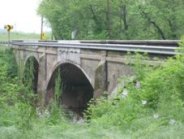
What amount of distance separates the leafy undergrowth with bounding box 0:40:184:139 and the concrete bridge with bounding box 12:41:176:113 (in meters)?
0.84

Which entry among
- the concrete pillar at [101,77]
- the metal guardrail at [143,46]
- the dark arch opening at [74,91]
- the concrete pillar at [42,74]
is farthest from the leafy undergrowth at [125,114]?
the concrete pillar at [42,74]

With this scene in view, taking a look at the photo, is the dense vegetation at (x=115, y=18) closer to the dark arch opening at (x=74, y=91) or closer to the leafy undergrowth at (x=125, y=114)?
the dark arch opening at (x=74, y=91)

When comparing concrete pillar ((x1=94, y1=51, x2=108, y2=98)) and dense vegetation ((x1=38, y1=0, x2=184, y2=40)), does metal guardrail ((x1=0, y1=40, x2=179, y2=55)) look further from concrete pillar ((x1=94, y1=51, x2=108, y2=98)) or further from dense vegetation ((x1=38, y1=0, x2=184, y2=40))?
dense vegetation ((x1=38, y1=0, x2=184, y2=40))

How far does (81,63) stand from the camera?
21.6m

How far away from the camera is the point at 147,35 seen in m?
36.0

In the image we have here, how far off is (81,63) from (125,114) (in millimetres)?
12959

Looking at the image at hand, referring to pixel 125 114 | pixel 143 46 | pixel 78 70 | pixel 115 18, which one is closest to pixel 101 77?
pixel 143 46

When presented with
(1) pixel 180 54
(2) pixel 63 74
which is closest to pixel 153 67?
(1) pixel 180 54

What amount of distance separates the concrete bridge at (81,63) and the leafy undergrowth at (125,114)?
0.84 meters

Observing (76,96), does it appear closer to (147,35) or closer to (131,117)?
(147,35)

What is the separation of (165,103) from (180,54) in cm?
154

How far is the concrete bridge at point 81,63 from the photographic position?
47.8 ft

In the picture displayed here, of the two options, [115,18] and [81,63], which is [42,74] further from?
[115,18]

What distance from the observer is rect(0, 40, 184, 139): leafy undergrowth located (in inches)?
257
